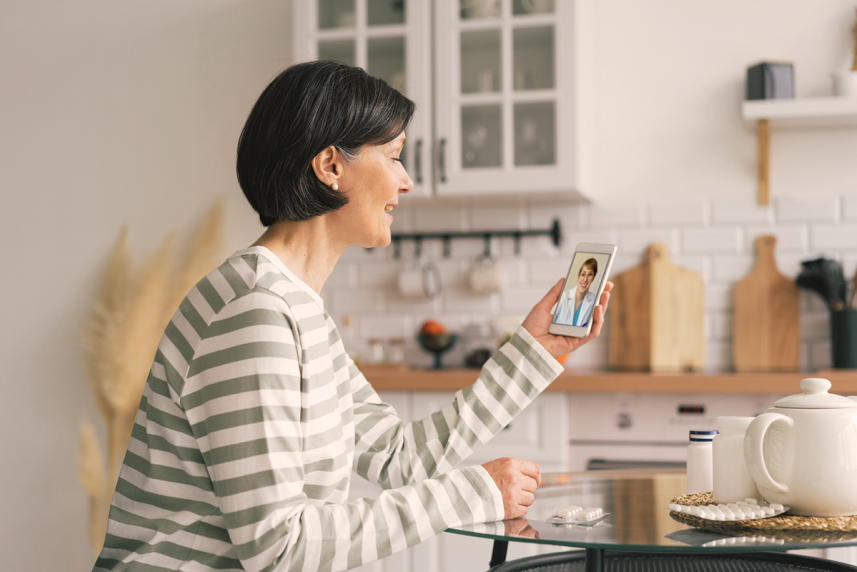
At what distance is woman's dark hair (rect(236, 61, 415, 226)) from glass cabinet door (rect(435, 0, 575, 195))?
1622mm

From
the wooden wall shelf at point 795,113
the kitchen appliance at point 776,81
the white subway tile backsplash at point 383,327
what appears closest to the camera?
the wooden wall shelf at point 795,113

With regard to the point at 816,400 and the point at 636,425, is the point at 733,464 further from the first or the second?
the point at 636,425

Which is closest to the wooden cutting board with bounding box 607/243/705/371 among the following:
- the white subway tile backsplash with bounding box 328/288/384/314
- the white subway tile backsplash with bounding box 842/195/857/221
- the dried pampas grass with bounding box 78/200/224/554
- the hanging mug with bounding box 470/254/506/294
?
the hanging mug with bounding box 470/254/506/294

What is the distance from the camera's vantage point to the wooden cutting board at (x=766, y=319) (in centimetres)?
285

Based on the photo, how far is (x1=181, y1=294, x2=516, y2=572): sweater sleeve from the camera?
891mm

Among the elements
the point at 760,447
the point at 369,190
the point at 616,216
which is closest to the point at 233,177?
the point at 616,216

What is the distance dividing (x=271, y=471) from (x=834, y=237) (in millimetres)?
2624

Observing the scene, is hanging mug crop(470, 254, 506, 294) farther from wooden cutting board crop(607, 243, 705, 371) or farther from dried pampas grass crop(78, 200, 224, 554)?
dried pampas grass crop(78, 200, 224, 554)

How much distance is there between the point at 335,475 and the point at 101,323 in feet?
8.62

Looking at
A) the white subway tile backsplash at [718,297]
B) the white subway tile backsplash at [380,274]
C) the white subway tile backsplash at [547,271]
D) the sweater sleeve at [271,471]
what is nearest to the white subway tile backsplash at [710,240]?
the white subway tile backsplash at [718,297]

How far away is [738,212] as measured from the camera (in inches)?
117

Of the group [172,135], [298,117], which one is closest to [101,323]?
[172,135]

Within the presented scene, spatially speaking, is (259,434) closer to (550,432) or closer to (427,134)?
A: (550,432)

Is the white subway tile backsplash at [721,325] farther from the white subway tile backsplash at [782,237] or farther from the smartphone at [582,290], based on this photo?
the smartphone at [582,290]
